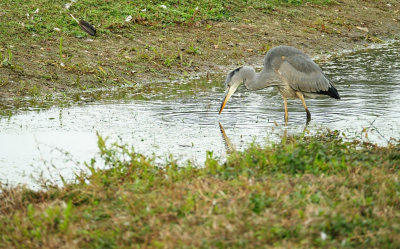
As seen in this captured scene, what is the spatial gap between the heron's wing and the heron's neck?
13cm

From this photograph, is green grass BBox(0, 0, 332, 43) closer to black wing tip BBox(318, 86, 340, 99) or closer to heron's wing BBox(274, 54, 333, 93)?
heron's wing BBox(274, 54, 333, 93)

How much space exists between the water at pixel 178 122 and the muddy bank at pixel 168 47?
775 millimetres

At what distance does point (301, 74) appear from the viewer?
955cm

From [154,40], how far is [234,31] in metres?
2.26

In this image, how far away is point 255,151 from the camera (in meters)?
5.77

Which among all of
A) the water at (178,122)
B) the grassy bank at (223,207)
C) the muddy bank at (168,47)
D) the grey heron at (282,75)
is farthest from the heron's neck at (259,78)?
the grassy bank at (223,207)

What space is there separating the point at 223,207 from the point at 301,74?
5.40 metres

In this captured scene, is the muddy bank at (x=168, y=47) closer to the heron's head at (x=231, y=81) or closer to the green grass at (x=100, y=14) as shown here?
the green grass at (x=100, y=14)

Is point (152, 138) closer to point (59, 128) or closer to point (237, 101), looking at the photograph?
point (59, 128)

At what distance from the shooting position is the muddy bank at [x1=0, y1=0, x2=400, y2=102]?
1098cm

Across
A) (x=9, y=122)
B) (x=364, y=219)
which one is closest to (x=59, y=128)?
(x=9, y=122)

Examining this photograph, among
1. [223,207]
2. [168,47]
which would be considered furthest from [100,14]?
[223,207]

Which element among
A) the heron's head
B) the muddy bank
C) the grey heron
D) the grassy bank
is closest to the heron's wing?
the grey heron

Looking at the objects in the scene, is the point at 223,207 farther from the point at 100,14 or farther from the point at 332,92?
the point at 100,14
